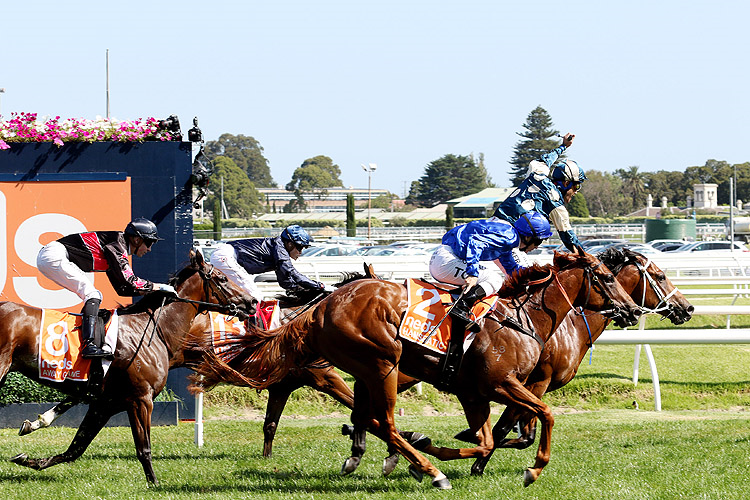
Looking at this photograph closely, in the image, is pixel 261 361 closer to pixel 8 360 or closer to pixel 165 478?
pixel 165 478

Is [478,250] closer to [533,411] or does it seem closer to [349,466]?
[533,411]

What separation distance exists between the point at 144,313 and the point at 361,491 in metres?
2.02

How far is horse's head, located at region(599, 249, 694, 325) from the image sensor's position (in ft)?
23.7

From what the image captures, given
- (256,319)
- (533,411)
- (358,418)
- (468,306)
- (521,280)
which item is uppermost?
(521,280)

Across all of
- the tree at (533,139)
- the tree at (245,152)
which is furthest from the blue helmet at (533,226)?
the tree at (245,152)

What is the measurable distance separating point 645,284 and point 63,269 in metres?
4.38

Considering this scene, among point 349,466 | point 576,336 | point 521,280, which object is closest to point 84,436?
point 349,466

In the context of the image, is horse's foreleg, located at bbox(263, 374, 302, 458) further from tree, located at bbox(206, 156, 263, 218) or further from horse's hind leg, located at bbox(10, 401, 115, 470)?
tree, located at bbox(206, 156, 263, 218)

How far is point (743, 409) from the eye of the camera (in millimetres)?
10008

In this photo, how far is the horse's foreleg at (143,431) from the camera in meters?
5.98

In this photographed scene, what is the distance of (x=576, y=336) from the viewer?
6715 millimetres

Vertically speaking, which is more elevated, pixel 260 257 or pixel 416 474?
pixel 260 257

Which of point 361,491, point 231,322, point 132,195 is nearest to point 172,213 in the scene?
point 132,195

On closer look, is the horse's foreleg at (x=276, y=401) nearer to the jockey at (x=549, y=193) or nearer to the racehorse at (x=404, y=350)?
the racehorse at (x=404, y=350)
